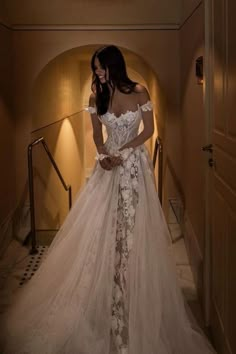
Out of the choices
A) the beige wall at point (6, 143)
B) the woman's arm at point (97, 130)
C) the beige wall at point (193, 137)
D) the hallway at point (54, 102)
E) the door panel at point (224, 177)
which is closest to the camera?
the door panel at point (224, 177)

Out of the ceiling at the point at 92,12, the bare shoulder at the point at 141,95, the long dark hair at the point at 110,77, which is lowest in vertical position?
the bare shoulder at the point at 141,95

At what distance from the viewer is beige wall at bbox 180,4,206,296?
3203 mm

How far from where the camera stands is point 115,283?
2574 millimetres

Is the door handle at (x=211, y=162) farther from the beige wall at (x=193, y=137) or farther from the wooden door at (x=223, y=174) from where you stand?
the beige wall at (x=193, y=137)

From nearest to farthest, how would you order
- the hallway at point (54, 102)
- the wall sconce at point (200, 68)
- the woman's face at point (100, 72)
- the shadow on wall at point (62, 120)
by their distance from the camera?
1. the woman's face at point (100, 72)
2. the wall sconce at point (200, 68)
3. the hallway at point (54, 102)
4. the shadow on wall at point (62, 120)

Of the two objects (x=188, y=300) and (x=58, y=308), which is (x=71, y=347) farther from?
(x=188, y=300)

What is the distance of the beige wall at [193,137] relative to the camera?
3.20m

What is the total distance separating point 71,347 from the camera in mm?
2451

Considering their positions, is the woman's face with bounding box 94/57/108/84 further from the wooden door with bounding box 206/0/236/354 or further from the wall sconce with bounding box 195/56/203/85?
the wall sconce with bounding box 195/56/203/85

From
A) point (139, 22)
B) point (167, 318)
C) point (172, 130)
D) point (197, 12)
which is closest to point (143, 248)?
point (167, 318)

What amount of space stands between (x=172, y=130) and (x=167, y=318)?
7.69 feet

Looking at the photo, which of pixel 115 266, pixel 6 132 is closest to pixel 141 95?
pixel 115 266

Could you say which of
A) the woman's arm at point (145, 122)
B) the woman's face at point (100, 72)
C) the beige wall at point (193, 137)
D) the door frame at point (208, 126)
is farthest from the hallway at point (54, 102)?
the woman's face at point (100, 72)

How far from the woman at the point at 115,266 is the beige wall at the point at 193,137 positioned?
0.59 meters
